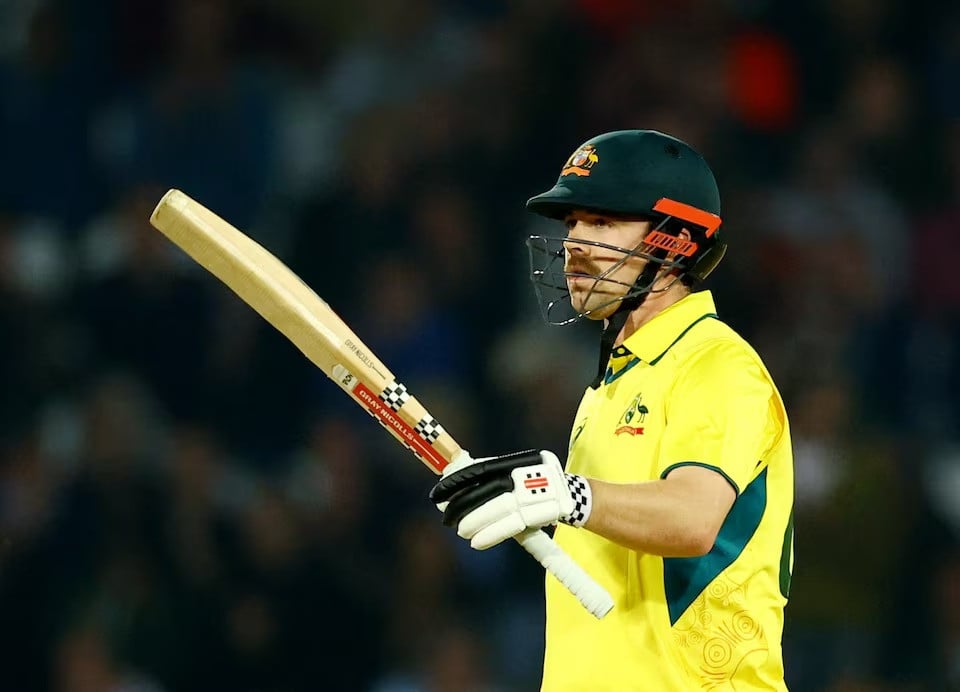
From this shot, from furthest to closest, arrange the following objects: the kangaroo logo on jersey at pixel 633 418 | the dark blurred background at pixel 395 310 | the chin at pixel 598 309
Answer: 1. the dark blurred background at pixel 395 310
2. the chin at pixel 598 309
3. the kangaroo logo on jersey at pixel 633 418

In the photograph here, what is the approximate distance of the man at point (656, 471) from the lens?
7.55 ft

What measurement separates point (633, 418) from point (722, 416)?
0.23 metres

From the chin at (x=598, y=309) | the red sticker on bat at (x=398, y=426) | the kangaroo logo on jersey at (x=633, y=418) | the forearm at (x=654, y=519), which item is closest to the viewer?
the forearm at (x=654, y=519)

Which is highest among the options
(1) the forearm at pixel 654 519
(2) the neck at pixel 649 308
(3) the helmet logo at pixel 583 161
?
(3) the helmet logo at pixel 583 161

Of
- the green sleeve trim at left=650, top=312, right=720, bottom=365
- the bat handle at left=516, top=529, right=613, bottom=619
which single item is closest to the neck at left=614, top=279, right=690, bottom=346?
the green sleeve trim at left=650, top=312, right=720, bottom=365

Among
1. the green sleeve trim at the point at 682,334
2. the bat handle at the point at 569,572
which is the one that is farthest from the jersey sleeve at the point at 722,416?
the bat handle at the point at 569,572

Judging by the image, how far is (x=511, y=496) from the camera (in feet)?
7.52

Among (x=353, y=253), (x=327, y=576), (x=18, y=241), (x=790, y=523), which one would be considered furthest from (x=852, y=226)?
(x=18, y=241)

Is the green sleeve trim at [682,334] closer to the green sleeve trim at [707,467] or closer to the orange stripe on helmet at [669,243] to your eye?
the orange stripe on helmet at [669,243]

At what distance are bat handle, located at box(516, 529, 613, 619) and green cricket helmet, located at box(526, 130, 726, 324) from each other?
610 mm

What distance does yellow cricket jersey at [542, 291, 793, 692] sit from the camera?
2.43 metres

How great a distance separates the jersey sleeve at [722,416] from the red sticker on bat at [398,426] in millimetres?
467

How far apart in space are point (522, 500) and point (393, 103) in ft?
12.7

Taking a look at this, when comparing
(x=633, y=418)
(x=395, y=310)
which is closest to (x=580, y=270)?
(x=633, y=418)
